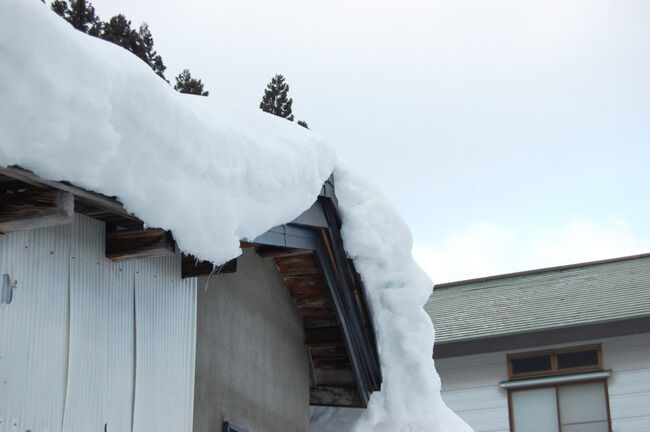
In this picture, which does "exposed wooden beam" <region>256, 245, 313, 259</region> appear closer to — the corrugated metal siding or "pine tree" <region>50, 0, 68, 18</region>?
the corrugated metal siding

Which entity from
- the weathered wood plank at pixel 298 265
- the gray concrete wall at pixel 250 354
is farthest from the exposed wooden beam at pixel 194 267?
the weathered wood plank at pixel 298 265

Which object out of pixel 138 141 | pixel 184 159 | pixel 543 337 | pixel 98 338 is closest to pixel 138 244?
pixel 98 338

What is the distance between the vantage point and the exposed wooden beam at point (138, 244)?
5059 mm

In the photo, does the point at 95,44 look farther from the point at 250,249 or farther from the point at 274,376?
the point at 274,376

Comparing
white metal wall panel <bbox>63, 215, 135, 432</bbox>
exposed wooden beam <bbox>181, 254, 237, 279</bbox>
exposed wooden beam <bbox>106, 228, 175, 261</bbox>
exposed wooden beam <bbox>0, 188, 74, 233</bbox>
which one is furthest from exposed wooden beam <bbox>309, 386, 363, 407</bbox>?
exposed wooden beam <bbox>0, 188, 74, 233</bbox>

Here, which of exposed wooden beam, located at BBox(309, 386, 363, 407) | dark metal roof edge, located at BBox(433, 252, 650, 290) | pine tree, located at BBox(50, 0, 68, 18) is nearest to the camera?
exposed wooden beam, located at BBox(309, 386, 363, 407)

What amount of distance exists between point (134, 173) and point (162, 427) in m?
1.86

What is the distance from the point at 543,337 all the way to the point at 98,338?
933 centimetres

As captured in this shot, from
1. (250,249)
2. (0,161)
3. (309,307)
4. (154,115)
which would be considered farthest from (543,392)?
(0,161)

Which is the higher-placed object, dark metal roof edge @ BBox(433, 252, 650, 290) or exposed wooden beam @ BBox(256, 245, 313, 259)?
dark metal roof edge @ BBox(433, 252, 650, 290)

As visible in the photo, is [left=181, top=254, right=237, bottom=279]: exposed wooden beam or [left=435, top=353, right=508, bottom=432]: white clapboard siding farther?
[left=435, top=353, right=508, bottom=432]: white clapboard siding

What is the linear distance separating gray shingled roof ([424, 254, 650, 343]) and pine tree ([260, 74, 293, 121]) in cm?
423

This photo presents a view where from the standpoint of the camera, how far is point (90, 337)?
487cm

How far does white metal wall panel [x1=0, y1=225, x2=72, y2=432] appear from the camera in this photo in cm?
429
